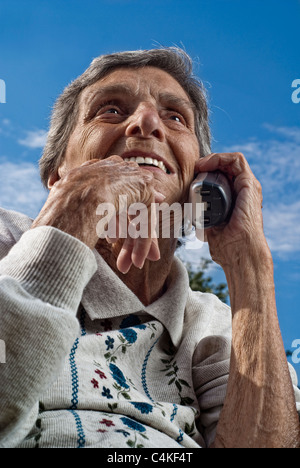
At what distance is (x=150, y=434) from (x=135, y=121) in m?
1.61

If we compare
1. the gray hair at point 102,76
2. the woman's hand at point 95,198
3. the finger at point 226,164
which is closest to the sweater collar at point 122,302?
the woman's hand at point 95,198

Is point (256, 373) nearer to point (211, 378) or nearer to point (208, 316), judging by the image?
point (211, 378)

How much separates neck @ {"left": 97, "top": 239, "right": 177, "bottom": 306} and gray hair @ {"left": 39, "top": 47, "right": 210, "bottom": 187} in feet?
2.40

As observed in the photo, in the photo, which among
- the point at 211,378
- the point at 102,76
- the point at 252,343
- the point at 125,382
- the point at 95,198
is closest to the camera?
the point at 95,198

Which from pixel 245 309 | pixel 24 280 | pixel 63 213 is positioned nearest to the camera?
pixel 24 280

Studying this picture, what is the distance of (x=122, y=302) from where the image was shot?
2.48m

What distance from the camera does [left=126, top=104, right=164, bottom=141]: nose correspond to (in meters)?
2.83

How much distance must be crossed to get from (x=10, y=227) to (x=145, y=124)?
34.2 inches

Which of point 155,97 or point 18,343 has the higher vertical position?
point 155,97

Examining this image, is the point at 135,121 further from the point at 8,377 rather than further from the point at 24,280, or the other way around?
the point at 8,377

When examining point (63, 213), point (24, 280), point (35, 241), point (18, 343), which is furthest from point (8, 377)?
point (63, 213)

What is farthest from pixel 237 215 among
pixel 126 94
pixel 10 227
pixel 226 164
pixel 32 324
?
pixel 32 324

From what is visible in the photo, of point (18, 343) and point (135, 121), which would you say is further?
point (135, 121)

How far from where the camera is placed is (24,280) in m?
1.57
